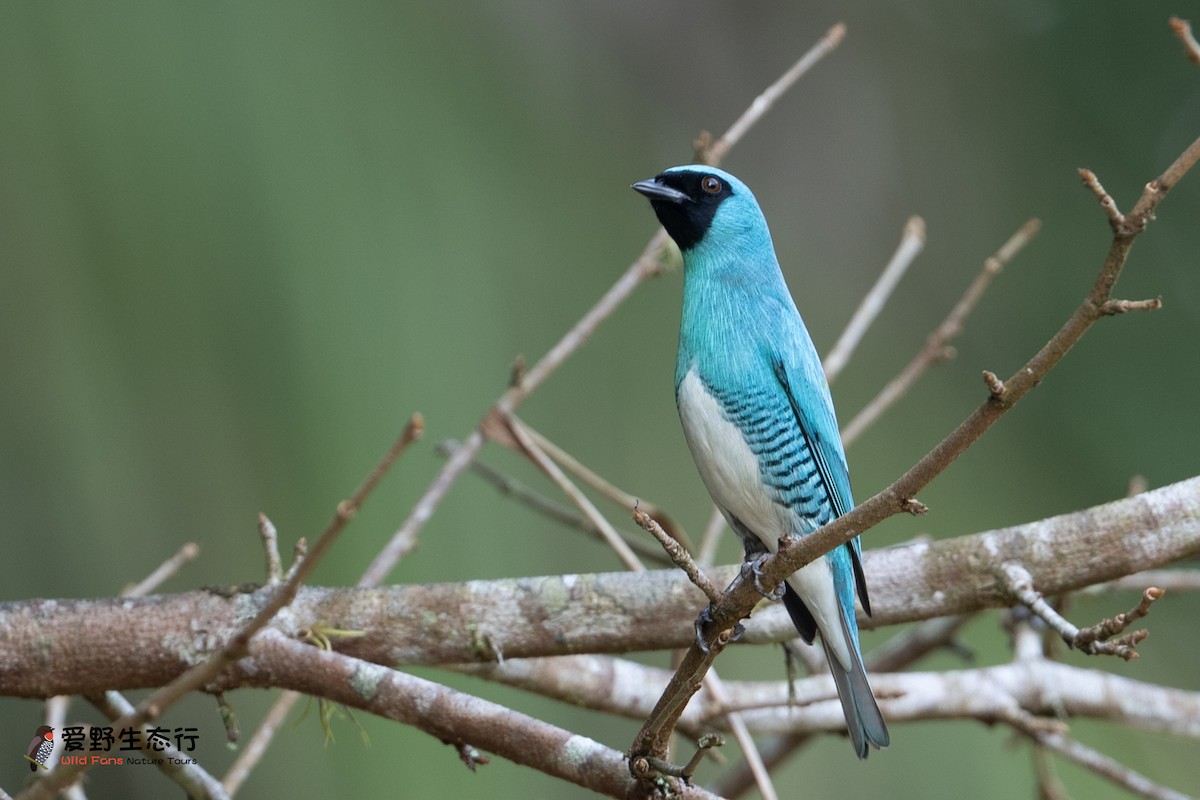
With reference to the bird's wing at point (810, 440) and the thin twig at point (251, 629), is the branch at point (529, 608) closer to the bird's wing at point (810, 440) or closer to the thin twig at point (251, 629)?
the bird's wing at point (810, 440)

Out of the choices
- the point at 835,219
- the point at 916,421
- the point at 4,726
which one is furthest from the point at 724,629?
the point at 835,219

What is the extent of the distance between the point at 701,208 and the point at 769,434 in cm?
70

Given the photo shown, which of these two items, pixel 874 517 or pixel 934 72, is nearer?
pixel 874 517

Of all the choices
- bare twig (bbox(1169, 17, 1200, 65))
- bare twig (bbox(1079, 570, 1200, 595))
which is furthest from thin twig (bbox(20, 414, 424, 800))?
A: bare twig (bbox(1079, 570, 1200, 595))

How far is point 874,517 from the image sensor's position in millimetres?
1621

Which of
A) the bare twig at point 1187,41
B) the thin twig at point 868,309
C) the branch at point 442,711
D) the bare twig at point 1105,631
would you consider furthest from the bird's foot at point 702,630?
the thin twig at point 868,309

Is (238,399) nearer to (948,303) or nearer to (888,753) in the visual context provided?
(888,753)

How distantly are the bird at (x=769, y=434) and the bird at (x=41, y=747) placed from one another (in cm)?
152

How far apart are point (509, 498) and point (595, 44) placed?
2.26m

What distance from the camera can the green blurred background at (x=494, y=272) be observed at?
3.17m

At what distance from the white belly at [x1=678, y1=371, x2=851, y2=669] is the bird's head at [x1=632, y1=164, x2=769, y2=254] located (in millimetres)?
498

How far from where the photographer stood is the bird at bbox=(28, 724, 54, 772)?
233 centimetres

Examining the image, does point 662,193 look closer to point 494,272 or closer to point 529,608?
point 494,272

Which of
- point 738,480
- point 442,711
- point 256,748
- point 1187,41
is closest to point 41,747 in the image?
point 256,748
